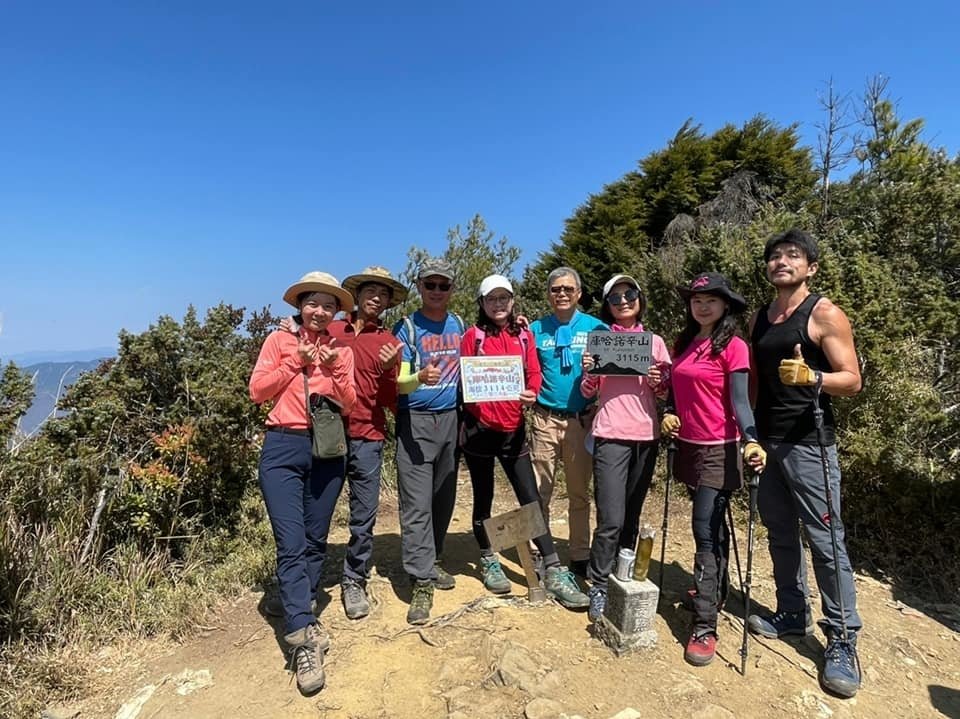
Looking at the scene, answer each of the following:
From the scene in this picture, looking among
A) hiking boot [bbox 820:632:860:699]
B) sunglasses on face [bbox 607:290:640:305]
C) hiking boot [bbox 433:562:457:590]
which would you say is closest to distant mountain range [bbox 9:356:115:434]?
hiking boot [bbox 433:562:457:590]

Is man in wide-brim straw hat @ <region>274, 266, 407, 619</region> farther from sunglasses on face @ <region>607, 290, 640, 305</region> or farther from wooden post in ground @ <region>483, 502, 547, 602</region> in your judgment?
sunglasses on face @ <region>607, 290, 640, 305</region>

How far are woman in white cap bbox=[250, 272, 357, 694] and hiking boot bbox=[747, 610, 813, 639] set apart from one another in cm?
286

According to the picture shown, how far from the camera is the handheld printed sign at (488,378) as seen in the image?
4059mm

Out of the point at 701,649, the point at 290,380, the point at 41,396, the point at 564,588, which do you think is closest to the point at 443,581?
the point at 564,588

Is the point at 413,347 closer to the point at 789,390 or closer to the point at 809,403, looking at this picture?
the point at 789,390

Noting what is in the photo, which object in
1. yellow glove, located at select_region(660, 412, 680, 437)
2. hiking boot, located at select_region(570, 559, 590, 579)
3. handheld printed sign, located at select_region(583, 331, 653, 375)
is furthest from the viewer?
hiking boot, located at select_region(570, 559, 590, 579)

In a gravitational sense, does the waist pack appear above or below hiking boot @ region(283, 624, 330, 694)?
above

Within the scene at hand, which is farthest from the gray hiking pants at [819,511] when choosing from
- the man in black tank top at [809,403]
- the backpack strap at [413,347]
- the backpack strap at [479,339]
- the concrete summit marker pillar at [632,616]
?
the backpack strap at [413,347]

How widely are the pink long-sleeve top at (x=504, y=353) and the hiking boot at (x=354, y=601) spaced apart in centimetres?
153

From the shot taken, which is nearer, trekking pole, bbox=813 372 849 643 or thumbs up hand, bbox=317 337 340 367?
trekking pole, bbox=813 372 849 643

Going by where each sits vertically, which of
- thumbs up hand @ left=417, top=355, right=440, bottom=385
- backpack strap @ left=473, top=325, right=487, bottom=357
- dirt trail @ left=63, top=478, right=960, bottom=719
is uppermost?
backpack strap @ left=473, top=325, right=487, bottom=357

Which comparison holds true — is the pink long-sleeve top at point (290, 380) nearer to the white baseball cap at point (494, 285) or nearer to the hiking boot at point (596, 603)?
the white baseball cap at point (494, 285)

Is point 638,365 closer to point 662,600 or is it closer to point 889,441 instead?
point 662,600

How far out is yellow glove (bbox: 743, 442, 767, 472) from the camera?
3.39 metres
